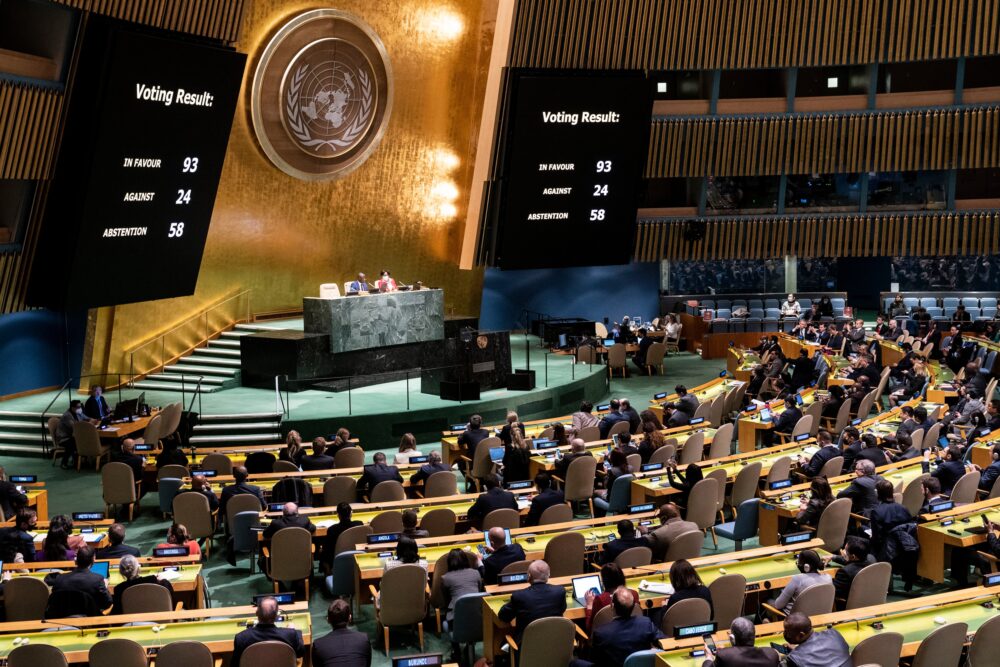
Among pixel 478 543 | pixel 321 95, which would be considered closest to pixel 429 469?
pixel 478 543

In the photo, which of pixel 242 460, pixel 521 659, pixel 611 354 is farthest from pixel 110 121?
pixel 611 354

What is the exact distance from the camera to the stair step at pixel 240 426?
18250 millimetres

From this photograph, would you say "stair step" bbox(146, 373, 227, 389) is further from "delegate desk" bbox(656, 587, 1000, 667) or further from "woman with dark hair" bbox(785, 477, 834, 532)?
"delegate desk" bbox(656, 587, 1000, 667)

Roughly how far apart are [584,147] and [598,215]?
1.53m

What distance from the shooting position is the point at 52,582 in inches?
359

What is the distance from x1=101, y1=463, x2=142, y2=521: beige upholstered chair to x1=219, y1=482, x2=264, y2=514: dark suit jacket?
198 centimetres

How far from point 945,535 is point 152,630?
283 inches

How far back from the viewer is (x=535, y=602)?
8.34 metres

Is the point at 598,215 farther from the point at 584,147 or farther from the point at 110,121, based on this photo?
the point at 110,121

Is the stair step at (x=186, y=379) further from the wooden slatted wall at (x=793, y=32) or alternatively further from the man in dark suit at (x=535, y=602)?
the man in dark suit at (x=535, y=602)

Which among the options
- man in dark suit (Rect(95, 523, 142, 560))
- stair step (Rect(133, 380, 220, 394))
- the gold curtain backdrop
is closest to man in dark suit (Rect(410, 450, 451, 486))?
man in dark suit (Rect(95, 523, 142, 560))

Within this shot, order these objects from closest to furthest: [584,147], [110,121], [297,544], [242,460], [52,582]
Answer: [52,582]
[297,544]
[242,460]
[110,121]
[584,147]

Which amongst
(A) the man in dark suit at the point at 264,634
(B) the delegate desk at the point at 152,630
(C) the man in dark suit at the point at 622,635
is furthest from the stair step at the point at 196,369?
(C) the man in dark suit at the point at 622,635

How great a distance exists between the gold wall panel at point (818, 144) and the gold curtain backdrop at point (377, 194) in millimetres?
4869
